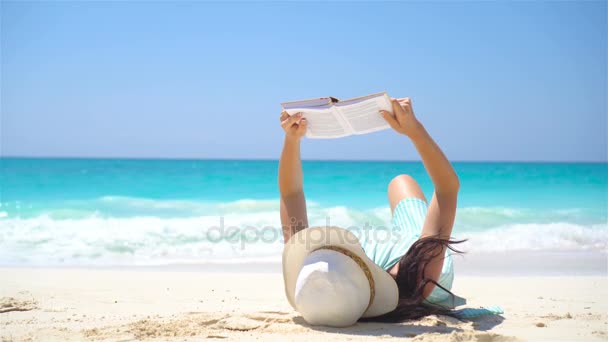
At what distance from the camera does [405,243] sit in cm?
371

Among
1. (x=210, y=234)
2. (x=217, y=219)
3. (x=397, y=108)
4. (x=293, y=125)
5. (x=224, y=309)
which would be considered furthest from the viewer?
(x=217, y=219)

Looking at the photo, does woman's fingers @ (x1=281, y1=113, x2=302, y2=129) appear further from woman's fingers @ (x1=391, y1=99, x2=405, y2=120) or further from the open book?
woman's fingers @ (x1=391, y1=99, x2=405, y2=120)

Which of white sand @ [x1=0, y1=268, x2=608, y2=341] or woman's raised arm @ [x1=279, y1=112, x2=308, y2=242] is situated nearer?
white sand @ [x1=0, y1=268, x2=608, y2=341]

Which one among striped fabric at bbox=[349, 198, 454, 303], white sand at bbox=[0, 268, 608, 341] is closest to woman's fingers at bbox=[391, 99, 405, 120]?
striped fabric at bbox=[349, 198, 454, 303]

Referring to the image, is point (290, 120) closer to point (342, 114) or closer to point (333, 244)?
point (342, 114)

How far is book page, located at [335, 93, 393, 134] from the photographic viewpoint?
303cm

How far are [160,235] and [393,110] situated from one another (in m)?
6.96

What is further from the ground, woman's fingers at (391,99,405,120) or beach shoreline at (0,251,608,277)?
woman's fingers at (391,99,405,120)

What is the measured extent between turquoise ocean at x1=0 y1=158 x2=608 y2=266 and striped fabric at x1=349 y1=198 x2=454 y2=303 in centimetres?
321

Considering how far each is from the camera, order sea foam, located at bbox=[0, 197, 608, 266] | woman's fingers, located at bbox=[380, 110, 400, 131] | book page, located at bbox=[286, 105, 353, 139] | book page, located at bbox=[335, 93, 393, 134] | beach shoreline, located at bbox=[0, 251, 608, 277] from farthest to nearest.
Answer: sea foam, located at bbox=[0, 197, 608, 266] → beach shoreline, located at bbox=[0, 251, 608, 277] → book page, located at bbox=[286, 105, 353, 139] → woman's fingers, located at bbox=[380, 110, 400, 131] → book page, located at bbox=[335, 93, 393, 134]

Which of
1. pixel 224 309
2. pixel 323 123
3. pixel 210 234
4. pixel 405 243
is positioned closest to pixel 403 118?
pixel 323 123

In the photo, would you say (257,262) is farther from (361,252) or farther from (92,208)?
(92,208)

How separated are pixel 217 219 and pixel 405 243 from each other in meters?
8.85

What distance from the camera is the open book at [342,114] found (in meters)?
3.06
